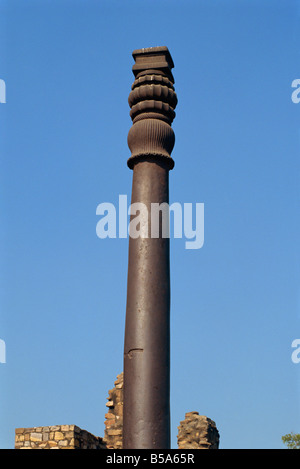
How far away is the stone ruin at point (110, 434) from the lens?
29.2 ft

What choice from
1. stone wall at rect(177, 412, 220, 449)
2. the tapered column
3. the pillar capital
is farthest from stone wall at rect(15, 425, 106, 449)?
the pillar capital

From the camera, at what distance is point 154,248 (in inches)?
307

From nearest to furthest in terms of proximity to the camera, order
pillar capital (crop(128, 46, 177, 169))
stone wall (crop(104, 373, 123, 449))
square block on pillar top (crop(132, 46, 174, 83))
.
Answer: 1. pillar capital (crop(128, 46, 177, 169))
2. square block on pillar top (crop(132, 46, 174, 83))
3. stone wall (crop(104, 373, 123, 449))

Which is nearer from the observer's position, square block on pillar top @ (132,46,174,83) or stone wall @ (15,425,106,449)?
square block on pillar top @ (132,46,174,83)

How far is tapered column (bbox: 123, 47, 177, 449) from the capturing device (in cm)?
714

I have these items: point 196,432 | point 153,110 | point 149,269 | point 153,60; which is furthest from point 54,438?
point 153,60

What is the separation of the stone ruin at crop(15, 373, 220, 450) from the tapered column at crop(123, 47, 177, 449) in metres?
1.99

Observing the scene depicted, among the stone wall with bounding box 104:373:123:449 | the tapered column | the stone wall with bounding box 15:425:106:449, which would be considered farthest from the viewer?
the stone wall with bounding box 104:373:123:449

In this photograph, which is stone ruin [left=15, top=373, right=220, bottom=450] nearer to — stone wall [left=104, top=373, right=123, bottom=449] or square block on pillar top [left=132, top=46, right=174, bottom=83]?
stone wall [left=104, top=373, right=123, bottom=449]
